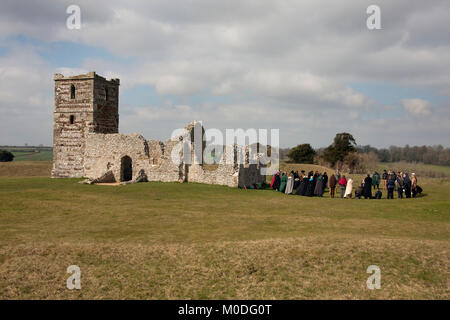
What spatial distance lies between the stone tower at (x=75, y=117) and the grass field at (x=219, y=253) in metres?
15.2

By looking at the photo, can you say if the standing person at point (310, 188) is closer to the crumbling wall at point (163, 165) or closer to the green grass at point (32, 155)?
the crumbling wall at point (163, 165)

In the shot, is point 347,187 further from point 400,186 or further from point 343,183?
point 400,186

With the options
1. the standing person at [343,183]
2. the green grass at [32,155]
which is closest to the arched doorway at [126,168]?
the standing person at [343,183]

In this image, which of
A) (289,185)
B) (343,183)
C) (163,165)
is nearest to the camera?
(343,183)

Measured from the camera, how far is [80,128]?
28.9 metres

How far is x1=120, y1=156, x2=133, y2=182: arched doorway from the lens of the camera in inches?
1073

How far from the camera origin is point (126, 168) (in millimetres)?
28031

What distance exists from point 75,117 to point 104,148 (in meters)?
4.11

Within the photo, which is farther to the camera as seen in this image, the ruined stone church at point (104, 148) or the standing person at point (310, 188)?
the ruined stone church at point (104, 148)

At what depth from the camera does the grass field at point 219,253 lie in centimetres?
707

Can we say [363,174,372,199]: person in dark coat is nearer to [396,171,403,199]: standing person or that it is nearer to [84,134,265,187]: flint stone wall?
[396,171,403,199]: standing person

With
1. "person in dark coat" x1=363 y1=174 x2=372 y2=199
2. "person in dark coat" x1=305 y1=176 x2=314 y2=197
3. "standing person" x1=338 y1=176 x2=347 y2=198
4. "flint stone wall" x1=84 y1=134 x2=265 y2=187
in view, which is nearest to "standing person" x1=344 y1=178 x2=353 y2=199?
"standing person" x1=338 y1=176 x2=347 y2=198
